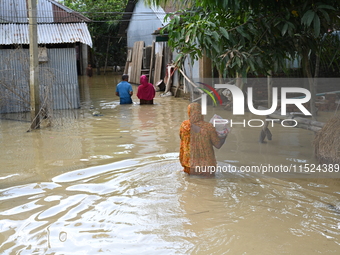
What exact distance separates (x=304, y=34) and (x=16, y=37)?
9057mm

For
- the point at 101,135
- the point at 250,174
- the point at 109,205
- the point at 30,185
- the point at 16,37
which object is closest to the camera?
the point at 109,205

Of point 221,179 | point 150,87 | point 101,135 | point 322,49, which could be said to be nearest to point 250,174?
point 221,179

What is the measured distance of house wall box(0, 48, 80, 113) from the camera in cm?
1139

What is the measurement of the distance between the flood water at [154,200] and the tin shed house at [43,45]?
3365 millimetres

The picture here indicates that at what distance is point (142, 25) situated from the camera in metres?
22.2

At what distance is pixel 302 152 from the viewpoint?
7.75 m

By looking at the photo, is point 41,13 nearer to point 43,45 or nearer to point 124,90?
point 43,45

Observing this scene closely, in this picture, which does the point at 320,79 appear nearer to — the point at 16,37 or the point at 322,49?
the point at 322,49

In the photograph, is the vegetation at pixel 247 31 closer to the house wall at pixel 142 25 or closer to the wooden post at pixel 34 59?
the wooden post at pixel 34 59

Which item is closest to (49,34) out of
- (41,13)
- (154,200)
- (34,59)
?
(41,13)

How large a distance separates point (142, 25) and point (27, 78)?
11626mm

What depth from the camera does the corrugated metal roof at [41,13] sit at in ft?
42.1

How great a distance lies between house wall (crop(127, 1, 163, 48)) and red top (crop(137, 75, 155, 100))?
17.7ft

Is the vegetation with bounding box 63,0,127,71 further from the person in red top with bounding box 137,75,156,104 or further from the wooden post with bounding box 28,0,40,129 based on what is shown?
the wooden post with bounding box 28,0,40,129
